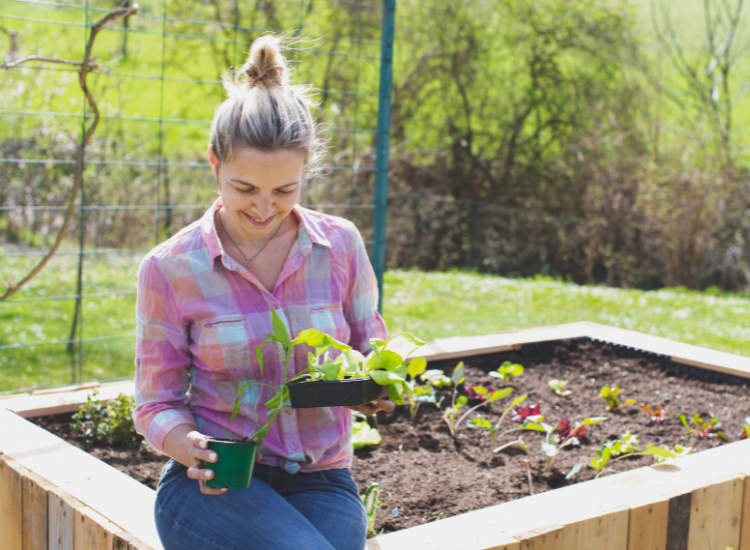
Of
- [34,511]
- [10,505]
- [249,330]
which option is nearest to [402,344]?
[249,330]

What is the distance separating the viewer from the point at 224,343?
1484 mm

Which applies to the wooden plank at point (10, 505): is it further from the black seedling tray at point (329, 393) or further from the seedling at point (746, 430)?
the seedling at point (746, 430)

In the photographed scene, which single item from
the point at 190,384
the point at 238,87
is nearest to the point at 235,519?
the point at 190,384

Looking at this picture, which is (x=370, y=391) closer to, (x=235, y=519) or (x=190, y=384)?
(x=235, y=519)

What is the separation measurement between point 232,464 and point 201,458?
64mm

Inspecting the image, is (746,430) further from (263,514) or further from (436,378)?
(263,514)

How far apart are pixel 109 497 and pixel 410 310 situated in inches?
163

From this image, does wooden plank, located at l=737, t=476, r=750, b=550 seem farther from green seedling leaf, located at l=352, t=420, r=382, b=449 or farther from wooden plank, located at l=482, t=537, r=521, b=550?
green seedling leaf, located at l=352, t=420, r=382, b=449

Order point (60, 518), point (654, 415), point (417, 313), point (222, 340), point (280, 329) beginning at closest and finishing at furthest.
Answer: point (280, 329) → point (222, 340) → point (60, 518) → point (654, 415) → point (417, 313)

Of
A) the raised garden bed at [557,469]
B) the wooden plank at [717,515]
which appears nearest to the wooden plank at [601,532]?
the raised garden bed at [557,469]

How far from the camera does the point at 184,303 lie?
1.49m

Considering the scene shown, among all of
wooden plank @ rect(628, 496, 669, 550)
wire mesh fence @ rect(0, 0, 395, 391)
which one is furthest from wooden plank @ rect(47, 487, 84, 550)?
wire mesh fence @ rect(0, 0, 395, 391)

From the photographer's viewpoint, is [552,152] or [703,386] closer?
[703,386]

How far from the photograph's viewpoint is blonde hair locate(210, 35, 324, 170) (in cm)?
140
